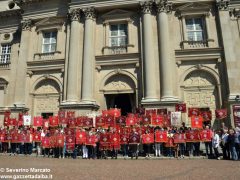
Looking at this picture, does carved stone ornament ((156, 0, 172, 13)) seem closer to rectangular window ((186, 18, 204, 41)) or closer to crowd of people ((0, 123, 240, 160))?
rectangular window ((186, 18, 204, 41))

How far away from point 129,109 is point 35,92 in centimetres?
958

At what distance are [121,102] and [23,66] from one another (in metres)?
10.5

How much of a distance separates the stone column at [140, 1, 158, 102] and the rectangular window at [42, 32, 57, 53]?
9.54 m

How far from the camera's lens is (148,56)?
2331 centimetres

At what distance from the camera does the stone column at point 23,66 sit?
25.9 m

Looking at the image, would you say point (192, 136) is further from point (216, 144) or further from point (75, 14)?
point (75, 14)

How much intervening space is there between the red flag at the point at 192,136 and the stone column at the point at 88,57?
984cm

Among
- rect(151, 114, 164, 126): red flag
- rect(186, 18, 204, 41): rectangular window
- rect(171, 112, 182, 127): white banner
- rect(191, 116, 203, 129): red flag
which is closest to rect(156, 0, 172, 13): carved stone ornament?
Result: rect(186, 18, 204, 41): rectangular window

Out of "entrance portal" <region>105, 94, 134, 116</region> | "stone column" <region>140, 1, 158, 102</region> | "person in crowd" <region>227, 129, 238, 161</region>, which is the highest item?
"stone column" <region>140, 1, 158, 102</region>

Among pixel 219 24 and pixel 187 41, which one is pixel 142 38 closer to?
pixel 187 41

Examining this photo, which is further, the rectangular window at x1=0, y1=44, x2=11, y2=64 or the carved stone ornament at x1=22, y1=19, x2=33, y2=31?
the rectangular window at x1=0, y1=44, x2=11, y2=64

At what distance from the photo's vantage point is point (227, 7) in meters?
24.0

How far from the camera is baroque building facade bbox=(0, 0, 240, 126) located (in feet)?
75.7

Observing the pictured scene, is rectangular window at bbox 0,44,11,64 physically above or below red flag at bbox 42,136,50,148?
above
